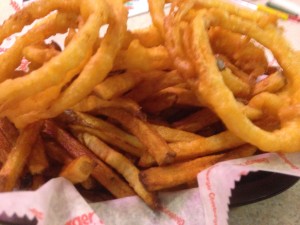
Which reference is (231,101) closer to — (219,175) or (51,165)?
(219,175)

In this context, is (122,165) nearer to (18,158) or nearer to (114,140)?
(114,140)

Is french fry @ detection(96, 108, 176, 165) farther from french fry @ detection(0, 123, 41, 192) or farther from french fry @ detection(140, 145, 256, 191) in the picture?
french fry @ detection(0, 123, 41, 192)

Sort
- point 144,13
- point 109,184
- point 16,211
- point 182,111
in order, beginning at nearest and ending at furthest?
point 16,211
point 109,184
point 182,111
point 144,13

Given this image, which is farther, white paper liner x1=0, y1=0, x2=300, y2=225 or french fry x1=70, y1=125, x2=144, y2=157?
french fry x1=70, y1=125, x2=144, y2=157

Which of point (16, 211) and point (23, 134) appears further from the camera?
point (23, 134)

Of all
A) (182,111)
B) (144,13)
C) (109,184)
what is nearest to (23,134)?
(109,184)

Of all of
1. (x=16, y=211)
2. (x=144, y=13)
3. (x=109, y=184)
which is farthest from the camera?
(x=144, y=13)

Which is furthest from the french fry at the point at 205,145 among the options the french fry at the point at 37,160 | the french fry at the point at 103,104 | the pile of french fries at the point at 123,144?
the french fry at the point at 37,160

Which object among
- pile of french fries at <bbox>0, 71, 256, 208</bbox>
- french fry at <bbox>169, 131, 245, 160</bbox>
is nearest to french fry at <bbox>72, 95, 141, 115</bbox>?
pile of french fries at <bbox>0, 71, 256, 208</bbox>
